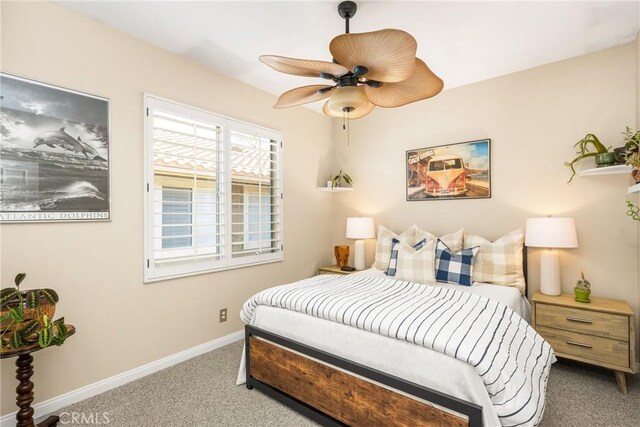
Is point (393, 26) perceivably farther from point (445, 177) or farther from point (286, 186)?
point (286, 186)

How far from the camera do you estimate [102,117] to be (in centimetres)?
234

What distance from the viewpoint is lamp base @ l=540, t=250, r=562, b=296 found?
2.72m

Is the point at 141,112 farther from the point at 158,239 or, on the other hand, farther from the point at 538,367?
the point at 538,367

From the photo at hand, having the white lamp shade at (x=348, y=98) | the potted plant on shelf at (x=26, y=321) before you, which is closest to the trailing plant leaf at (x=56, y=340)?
the potted plant on shelf at (x=26, y=321)

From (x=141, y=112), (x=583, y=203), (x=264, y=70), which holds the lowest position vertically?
(x=583, y=203)

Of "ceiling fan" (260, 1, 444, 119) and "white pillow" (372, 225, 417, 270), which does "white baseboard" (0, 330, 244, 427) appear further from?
"ceiling fan" (260, 1, 444, 119)

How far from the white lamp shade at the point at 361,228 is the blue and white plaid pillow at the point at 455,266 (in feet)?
3.17

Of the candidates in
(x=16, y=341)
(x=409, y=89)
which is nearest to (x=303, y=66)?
(x=409, y=89)

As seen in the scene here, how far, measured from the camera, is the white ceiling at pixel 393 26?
7.13 feet

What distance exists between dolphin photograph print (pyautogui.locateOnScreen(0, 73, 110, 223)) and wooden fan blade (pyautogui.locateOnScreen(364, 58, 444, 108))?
6.62ft

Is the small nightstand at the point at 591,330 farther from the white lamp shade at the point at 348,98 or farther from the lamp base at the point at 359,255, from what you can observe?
the white lamp shade at the point at 348,98

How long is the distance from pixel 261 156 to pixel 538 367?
9.89 ft

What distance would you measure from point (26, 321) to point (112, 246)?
73 cm

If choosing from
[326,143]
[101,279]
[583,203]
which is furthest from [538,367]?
[326,143]
